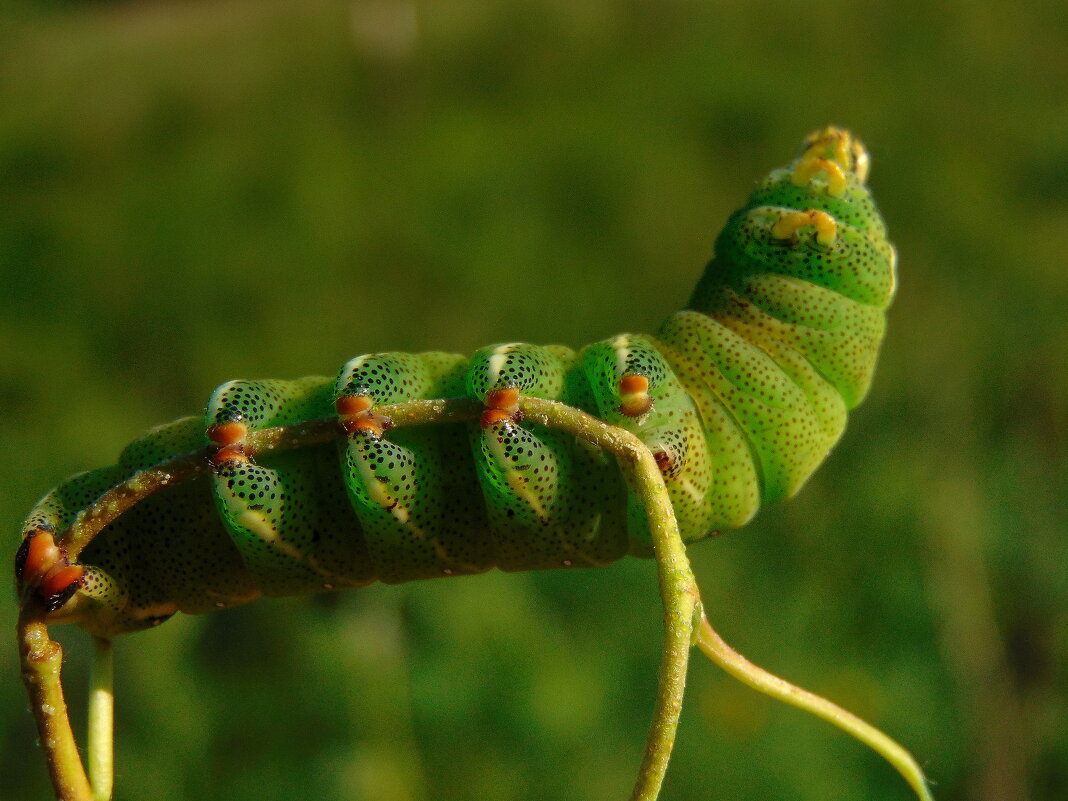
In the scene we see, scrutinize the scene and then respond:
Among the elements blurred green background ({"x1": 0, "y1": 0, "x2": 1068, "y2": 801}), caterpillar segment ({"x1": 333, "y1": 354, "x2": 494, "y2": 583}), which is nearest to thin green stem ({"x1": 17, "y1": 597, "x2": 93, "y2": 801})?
caterpillar segment ({"x1": 333, "y1": 354, "x2": 494, "y2": 583})

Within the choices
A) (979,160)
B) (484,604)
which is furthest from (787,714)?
(979,160)

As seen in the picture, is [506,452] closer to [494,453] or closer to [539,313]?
[494,453]

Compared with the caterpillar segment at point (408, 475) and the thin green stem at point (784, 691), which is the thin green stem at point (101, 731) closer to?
the caterpillar segment at point (408, 475)

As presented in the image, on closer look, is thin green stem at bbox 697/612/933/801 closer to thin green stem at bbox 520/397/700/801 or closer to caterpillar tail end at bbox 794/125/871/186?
thin green stem at bbox 520/397/700/801

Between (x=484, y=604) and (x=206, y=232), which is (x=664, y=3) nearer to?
(x=206, y=232)

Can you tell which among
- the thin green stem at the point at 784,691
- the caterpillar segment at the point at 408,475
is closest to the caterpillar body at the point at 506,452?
the caterpillar segment at the point at 408,475

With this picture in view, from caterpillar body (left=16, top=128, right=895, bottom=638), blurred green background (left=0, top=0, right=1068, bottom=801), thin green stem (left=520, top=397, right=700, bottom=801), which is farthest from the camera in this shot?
blurred green background (left=0, top=0, right=1068, bottom=801)
